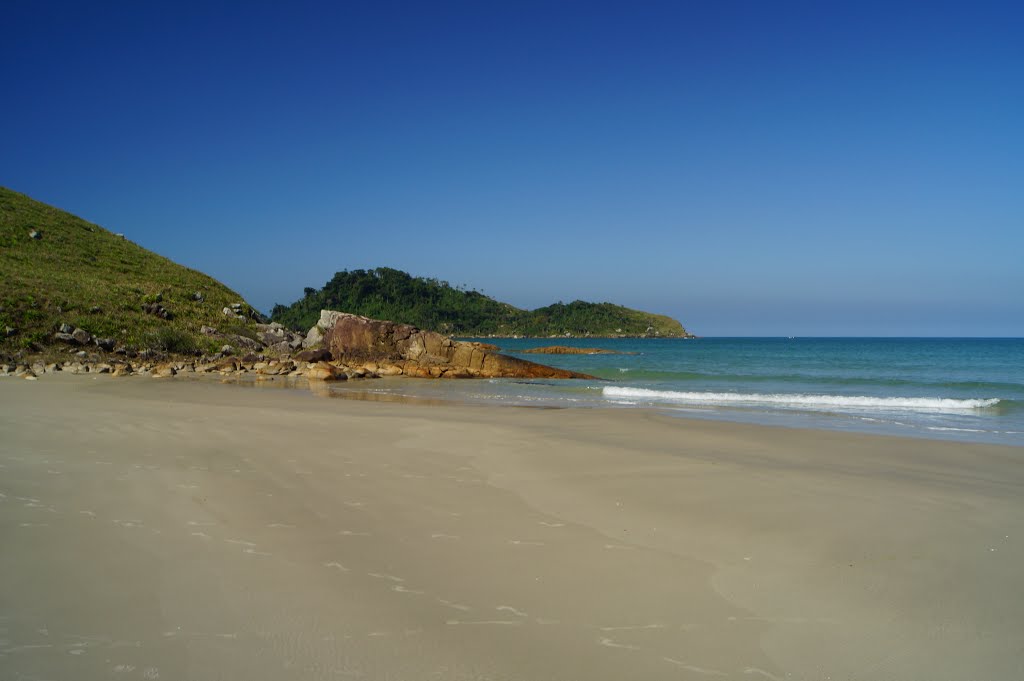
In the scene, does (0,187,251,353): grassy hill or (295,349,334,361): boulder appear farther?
(295,349,334,361): boulder

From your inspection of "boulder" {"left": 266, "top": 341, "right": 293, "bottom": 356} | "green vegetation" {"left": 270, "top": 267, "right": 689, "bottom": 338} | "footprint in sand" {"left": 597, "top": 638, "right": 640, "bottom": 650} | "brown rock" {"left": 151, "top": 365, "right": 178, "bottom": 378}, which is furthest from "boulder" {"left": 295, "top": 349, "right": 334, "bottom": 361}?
"green vegetation" {"left": 270, "top": 267, "right": 689, "bottom": 338}

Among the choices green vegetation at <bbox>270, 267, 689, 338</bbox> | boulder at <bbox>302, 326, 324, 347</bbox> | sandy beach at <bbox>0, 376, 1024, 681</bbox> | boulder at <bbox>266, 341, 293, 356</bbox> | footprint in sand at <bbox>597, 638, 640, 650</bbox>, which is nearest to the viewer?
sandy beach at <bbox>0, 376, 1024, 681</bbox>

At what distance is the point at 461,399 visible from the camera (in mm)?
18531

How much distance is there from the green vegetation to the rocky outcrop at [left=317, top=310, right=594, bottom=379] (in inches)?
2781

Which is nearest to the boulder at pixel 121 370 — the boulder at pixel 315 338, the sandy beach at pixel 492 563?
the boulder at pixel 315 338

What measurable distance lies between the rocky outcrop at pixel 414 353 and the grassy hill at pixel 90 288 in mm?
5511

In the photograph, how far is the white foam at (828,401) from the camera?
1805 centimetres

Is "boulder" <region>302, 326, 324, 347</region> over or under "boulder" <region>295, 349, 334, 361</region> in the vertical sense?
over

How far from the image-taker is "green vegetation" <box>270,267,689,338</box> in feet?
376

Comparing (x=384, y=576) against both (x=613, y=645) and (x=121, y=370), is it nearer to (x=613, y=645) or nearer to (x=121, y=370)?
(x=613, y=645)

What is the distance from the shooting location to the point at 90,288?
26.8m

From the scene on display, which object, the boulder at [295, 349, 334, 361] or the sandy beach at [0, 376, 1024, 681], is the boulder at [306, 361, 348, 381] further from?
the sandy beach at [0, 376, 1024, 681]

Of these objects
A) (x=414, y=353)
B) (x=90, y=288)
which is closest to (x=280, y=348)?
(x=414, y=353)

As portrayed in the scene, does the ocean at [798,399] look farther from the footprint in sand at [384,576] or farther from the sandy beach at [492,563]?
the footprint in sand at [384,576]
